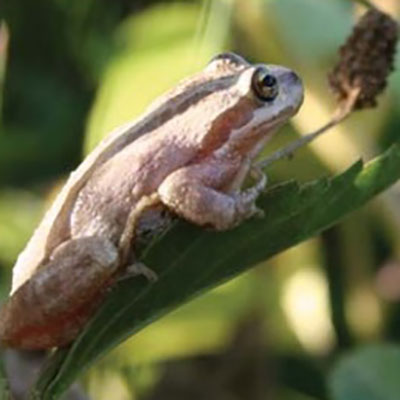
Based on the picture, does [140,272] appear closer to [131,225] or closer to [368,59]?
[131,225]

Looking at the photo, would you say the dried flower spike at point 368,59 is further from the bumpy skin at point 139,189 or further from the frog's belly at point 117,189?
the frog's belly at point 117,189

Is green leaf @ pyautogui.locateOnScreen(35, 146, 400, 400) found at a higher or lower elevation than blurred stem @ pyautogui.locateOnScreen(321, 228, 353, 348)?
higher

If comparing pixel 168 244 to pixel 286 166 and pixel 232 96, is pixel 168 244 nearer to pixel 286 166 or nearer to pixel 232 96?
pixel 232 96

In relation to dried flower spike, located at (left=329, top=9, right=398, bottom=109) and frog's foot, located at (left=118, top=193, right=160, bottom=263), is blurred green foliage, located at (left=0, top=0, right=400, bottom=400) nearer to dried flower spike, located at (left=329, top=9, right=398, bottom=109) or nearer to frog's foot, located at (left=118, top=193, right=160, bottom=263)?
dried flower spike, located at (left=329, top=9, right=398, bottom=109)

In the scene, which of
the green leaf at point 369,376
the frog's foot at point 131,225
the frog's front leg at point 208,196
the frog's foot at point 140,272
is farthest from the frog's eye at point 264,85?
the green leaf at point 369,376

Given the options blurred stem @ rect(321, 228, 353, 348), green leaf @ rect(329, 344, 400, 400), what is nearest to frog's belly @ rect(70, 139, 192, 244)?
green leaf @ rect(329, 344, 400, 400)
